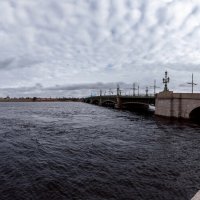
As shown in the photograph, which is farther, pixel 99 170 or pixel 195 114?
pixel 195 114

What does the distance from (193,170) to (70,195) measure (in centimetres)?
851

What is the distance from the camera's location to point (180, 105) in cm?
5325

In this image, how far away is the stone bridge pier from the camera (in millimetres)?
49266

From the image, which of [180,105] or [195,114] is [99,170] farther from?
[195,114]

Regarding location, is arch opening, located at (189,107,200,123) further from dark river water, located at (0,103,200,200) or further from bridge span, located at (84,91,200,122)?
dark river water, located at (0,103,200,200)

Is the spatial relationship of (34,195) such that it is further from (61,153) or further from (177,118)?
(177,118)

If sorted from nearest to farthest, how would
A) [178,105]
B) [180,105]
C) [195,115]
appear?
1. [180,105]
2. [178,105]
3. [195,115]

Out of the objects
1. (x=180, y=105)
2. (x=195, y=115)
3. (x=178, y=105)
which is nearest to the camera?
(x=180, y=105)

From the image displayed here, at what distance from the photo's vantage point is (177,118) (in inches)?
2105

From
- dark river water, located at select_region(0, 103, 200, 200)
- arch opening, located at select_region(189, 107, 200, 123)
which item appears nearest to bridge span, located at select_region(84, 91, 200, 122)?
arch opening, located at select_region(189, 107, 200, 123)

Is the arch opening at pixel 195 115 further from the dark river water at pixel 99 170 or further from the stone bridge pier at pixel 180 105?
the dark river water at pixel 99 170

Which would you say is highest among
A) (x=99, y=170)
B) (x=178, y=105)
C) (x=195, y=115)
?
(x=178, y=105)

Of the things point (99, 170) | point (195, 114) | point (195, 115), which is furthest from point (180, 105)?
point (99, 170)

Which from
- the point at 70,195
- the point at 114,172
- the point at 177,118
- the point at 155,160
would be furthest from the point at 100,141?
the point at 177,118
